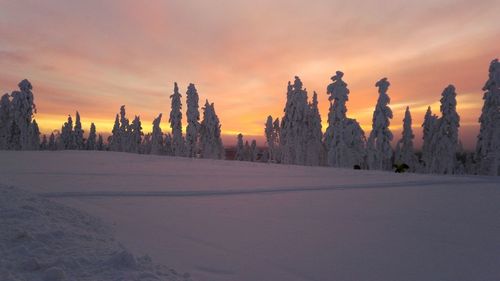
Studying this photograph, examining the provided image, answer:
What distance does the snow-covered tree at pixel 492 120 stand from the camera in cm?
4472

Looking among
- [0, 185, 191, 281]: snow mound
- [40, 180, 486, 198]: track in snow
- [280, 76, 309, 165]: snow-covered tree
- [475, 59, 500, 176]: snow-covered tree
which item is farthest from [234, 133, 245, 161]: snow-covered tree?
[0, 185, 191, 281]: snow mound

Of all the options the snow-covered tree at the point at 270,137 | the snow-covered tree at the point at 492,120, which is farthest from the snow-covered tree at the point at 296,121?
the snow-covered tree at the point at 270,137

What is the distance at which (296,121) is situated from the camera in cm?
6456

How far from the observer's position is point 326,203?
14.0 m

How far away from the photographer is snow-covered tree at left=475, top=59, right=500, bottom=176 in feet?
147

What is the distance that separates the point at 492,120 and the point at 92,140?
99298 mm

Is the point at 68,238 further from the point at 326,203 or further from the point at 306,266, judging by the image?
the point at 326,203

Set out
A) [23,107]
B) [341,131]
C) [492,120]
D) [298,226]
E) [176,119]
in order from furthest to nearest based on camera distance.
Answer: [176,119], [23,107], [341,131], [492,120], [298,226]

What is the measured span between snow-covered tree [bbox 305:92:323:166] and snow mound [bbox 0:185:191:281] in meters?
61.1

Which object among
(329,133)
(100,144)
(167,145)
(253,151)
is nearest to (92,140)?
(100,144)

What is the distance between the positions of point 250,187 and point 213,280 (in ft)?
39.0

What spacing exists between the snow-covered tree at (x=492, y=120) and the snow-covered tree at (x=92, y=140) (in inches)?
3822

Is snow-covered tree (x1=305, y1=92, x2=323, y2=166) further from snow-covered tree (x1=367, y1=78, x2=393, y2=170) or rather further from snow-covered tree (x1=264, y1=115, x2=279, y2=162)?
snow-covered tree (x1=264, y1=115, x2=279, y2=162)

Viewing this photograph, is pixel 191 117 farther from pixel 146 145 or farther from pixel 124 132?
pixel 146 145
